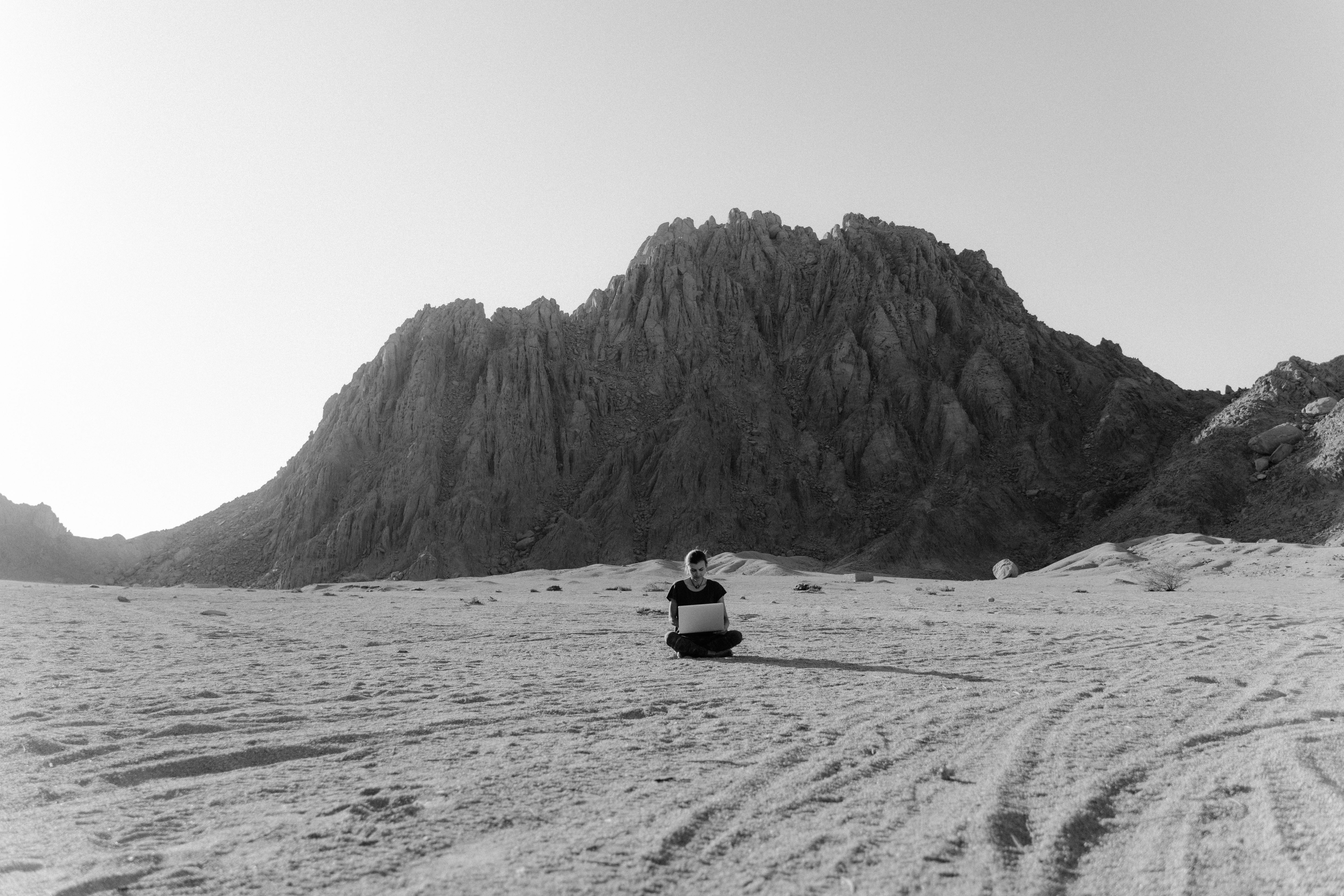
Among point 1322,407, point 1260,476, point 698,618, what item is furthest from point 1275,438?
point 698,618

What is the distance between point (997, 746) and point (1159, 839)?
1927 millimetres

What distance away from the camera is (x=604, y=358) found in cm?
7269

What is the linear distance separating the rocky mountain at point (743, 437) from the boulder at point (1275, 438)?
95cm

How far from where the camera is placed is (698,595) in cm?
1215

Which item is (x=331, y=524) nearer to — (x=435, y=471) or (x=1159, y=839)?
(x=435, y=471)

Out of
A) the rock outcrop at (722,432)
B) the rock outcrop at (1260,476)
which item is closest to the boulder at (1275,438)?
the rock outcrop at (1260,476)

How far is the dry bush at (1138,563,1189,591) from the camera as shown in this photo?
29.8 m

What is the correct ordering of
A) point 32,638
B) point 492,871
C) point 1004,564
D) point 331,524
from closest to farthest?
1. point 492,871
2. point 32,638
3. point 1004,564
4. point 331,524

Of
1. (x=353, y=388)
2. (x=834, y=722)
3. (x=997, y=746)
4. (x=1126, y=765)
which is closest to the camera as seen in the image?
(x=1126, y=765)

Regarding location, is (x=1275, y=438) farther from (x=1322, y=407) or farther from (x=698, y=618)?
(x=698, y=618)

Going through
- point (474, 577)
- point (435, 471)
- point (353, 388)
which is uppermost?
point (353, 388)

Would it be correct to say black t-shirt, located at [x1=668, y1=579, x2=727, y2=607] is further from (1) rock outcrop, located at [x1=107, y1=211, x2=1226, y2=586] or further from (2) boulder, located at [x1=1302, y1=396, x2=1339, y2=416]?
(2) boulder, located at [x1=1302, y1=396, x2=1339, y2=416]

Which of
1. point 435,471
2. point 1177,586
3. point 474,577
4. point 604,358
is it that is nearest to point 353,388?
point 435,471

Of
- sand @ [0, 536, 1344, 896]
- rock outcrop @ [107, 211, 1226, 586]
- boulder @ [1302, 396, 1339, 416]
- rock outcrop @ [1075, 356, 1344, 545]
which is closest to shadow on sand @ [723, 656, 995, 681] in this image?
sand @ [0, 536, 1344, 896]
